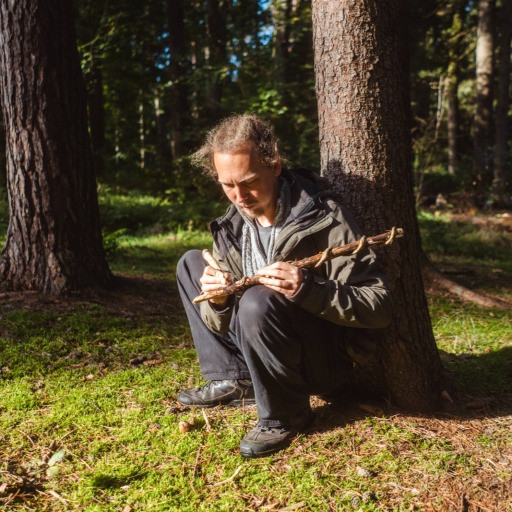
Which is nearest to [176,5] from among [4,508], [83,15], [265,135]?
[83,15]

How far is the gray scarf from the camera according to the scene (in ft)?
8.70

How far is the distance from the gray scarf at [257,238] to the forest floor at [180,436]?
0.87 m

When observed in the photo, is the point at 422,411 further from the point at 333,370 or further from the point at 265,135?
the point at 265,135

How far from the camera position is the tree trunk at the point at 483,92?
44.1 ft

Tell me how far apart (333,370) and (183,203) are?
9.31 metres

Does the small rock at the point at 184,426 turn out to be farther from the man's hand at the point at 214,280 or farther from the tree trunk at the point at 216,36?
the tree trunk at the point at 216,36

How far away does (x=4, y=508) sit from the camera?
2162 mm

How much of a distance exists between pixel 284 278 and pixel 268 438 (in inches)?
33.3

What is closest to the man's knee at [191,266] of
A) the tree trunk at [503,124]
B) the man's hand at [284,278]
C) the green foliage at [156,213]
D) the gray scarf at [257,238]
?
the gray scarf at [257,238]

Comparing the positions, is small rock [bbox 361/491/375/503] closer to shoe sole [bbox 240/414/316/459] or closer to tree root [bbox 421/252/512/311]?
shoe sole [bbox 240/414/316/459]

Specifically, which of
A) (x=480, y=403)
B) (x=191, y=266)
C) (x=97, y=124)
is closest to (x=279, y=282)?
(x=191, y=266)

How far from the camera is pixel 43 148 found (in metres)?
4.25

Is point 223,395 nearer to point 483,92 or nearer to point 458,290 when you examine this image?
point 458,290

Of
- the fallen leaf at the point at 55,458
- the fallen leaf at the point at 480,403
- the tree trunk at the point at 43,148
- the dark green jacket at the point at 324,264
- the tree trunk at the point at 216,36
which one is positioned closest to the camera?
the dark green jacket at the point at 324,264
